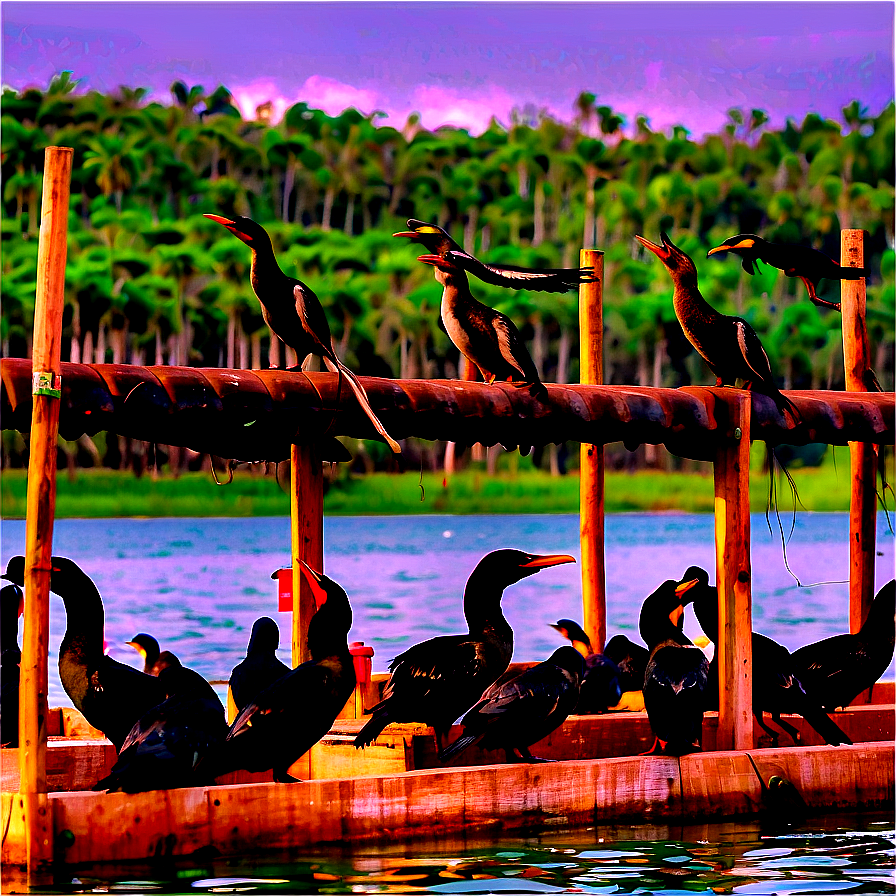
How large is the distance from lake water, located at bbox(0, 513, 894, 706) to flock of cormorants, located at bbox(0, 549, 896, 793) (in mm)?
2160

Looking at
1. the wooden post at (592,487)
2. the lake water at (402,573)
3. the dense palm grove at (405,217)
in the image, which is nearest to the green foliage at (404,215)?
the dense palm grove at (405,217)

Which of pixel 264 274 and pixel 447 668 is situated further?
pixel 264 274

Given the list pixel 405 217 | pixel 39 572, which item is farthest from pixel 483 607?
pixel 405 217

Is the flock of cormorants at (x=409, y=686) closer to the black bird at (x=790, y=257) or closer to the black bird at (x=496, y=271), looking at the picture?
the black bird at (x=496, y=271)

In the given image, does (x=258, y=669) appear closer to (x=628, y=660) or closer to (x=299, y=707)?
(x=299, y=707)

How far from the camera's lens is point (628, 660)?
12414mm

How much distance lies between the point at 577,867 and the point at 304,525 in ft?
9.18

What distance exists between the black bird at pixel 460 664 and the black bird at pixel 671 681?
848 millimetres

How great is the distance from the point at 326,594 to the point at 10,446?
175 ft

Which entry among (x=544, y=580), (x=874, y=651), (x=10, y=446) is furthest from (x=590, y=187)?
(x=874, y=651)

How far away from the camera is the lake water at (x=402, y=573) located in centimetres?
2681

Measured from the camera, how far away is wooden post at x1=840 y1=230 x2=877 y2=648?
42.5ft

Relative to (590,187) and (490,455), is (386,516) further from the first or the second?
(590,187)

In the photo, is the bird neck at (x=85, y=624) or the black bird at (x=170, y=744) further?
the bird neck at (x=85, y=624)
